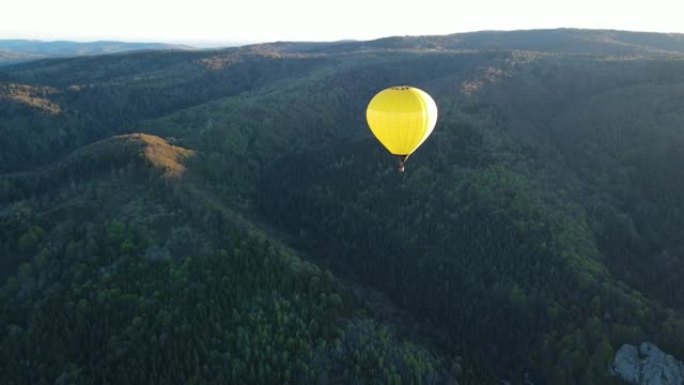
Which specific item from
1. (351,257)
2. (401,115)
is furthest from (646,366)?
(351,257)

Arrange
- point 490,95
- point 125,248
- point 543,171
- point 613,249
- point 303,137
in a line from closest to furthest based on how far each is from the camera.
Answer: point 125,248 < point 613,249 < point 543,171 < point 303,137 < point 490,95

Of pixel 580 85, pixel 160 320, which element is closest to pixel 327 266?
pixel 160 320

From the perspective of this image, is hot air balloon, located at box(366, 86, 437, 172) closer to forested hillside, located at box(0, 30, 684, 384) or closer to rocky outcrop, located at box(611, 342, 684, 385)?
forested hillside, located at box(0, 30, 684, 384)

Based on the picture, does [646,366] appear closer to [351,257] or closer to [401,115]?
[401,115]

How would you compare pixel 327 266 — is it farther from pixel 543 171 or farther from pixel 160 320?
pixel 543 171

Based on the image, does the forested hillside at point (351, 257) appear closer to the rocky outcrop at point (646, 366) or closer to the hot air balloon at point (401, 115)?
the rocky outcrop at point (646, 366)

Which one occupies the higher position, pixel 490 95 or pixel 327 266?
pixel 490 95

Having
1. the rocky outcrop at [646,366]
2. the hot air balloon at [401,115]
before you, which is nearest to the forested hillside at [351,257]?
the rocky outcrop at [646,366]
